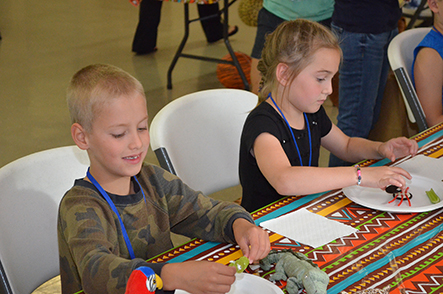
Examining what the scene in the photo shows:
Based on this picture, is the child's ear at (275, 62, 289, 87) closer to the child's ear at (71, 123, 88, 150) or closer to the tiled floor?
the child's ear at (71, 123, 88, 150)

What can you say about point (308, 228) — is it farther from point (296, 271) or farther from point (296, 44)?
point (296, 44)

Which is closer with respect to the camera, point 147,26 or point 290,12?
point 290,12

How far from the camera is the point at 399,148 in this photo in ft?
4.76

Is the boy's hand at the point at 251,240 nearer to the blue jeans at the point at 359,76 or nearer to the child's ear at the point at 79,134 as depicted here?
the child's ear at the point at 79,134

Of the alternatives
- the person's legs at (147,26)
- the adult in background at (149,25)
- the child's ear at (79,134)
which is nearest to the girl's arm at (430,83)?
the child's ear at (79,134)

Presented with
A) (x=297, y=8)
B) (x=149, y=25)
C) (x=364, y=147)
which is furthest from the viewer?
(x=149, y=25)

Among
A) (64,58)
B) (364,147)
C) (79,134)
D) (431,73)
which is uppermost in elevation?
(79,134)

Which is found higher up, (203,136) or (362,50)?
(362,50)

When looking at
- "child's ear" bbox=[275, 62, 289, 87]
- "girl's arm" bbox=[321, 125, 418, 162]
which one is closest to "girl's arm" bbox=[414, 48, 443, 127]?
"girl's arm" bbox=[321, 125, 418, 162]

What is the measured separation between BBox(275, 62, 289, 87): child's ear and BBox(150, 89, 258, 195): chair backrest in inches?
10.1

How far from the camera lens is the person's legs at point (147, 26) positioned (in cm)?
475

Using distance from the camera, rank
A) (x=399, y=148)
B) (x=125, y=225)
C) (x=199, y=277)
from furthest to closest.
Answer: (x=399, y=148)
(x=125, y=225)
(x=199, y=277)

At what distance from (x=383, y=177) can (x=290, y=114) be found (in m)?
0.39

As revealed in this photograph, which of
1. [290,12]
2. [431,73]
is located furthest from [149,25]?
[431,73]
